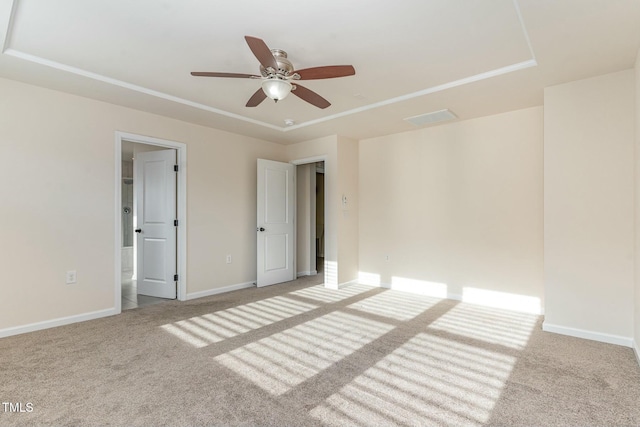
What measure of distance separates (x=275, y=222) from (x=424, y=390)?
148 inches

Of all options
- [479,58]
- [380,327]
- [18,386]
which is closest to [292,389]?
[380,327]

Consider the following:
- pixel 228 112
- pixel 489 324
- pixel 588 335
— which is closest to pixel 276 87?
pixel 228 112

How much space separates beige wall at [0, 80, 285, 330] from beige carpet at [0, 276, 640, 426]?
367mm

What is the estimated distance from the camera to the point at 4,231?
10.1 ft

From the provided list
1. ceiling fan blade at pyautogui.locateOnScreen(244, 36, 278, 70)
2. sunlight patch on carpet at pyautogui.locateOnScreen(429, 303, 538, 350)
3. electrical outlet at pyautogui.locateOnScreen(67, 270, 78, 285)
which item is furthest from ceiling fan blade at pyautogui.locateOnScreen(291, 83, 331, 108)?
electrical outlet at pyautogui.locateOnScreen(67, 270, 78, 285)

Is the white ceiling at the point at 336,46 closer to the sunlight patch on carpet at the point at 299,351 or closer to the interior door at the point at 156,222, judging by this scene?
the interior door at the point at 156,222

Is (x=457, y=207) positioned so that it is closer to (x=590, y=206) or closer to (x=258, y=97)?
(x=590, y=206)

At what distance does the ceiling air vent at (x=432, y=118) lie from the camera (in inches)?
157

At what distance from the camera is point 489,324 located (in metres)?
3.43

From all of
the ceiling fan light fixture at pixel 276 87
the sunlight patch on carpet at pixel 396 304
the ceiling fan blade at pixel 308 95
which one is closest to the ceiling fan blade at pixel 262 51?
the ceiling fan light fixture at pixel 276 87

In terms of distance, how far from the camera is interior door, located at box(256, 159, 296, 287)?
5245 millimetres

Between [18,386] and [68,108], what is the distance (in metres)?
2.70

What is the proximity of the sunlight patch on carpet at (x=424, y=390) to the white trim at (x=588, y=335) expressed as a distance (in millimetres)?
917

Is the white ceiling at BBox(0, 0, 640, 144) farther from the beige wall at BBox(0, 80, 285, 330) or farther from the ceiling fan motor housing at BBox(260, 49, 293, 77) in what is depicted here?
the beige wall at BBox(0, 80, 285, 330)
